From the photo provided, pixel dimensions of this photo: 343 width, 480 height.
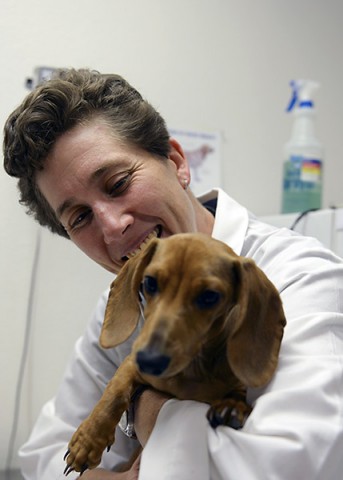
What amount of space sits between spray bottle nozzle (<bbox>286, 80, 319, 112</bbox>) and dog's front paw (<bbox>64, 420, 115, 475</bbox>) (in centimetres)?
139

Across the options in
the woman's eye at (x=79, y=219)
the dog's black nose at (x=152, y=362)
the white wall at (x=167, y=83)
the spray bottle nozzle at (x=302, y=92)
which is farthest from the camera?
the spray bottle nozzle at (x=302, y=92)

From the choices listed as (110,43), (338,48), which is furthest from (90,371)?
(338,48)

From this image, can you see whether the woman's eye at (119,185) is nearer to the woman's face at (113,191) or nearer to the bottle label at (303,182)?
the woman's face at (113,191)

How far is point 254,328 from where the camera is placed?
0.87 m

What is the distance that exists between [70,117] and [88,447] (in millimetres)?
647

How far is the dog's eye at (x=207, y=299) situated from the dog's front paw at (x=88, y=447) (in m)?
0.27

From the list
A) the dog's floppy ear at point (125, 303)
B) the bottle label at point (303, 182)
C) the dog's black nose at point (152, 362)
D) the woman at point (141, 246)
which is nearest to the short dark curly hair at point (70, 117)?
the woman at point (141, 246)

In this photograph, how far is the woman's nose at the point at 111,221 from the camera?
1141mm

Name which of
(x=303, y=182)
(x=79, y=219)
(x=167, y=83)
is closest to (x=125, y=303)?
(x=79, y=219)

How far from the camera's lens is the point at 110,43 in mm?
1976

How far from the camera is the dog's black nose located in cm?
75

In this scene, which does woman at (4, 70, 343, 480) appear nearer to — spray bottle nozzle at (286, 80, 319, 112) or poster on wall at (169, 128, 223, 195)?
poster on wall at (169, 128, 223, 195)

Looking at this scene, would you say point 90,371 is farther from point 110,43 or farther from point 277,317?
point 110,43

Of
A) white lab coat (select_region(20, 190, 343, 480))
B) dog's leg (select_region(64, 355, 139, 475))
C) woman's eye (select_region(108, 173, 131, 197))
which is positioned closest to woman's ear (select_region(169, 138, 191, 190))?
woman's eye (select_region(108, 173, 131, 197))
